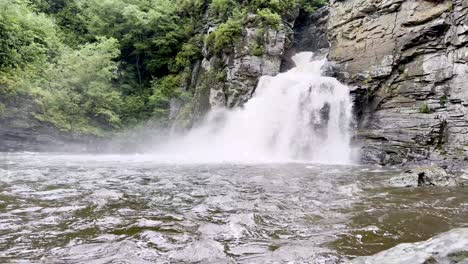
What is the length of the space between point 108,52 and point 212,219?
749 inches

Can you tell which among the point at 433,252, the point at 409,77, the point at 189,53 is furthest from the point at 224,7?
the point at 433,252

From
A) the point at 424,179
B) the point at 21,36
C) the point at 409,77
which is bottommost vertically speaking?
the point at 424,179

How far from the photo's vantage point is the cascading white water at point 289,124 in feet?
50.0

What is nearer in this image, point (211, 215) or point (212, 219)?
point (212, 219)

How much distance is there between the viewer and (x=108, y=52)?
21.2 m

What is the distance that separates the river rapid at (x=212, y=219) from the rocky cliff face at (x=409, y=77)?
6043 mm

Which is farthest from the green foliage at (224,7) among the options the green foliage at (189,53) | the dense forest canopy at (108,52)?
the green foliage at (189,53)

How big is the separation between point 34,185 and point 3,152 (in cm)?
1091

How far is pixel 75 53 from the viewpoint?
1952cm

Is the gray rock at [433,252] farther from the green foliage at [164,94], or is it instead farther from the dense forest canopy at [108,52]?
the green foliage at [164,94]

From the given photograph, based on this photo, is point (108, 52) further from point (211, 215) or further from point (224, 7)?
point (211, 215)

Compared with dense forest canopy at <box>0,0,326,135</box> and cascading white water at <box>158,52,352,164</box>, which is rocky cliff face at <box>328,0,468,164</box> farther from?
dense forest canopy at <box>0,0,326,135</box>

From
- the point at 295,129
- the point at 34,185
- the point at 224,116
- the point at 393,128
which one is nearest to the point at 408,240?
the point at 34,185

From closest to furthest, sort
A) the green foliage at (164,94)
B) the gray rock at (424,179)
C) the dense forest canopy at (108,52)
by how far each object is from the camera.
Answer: the gray rock at (424,179)
the dense forest canopy at (108,52)
the green foliage at (164,94)
